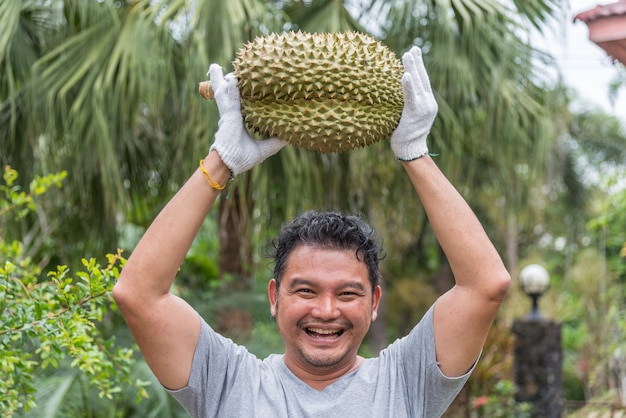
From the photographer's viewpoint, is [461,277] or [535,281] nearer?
[461,277]

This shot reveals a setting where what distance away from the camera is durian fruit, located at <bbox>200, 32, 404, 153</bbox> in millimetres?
1790

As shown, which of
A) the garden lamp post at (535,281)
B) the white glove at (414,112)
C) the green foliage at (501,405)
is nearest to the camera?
the white glove at (414,112)

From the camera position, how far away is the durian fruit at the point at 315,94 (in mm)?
1790

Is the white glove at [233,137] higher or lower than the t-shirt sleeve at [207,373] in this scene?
higher

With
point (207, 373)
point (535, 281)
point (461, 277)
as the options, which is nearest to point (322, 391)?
point (207, 373)

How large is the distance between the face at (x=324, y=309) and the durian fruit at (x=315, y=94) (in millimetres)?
261

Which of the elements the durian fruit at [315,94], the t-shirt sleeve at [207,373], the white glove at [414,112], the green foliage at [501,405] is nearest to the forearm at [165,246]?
the t-shirt sleeve at [207,373]

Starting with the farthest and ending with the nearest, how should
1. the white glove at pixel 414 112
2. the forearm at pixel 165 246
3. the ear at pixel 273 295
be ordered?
the ear at pixel 273 295
the white glove at pixel 414 112
the forearm at pixel 165 246

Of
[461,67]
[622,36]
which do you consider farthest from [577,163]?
[622,36]

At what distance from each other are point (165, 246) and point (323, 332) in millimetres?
351

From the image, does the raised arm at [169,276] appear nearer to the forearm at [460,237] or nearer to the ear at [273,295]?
the ear at [273,295]

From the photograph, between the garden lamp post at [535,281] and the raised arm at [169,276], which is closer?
the raised arm at [169,276]

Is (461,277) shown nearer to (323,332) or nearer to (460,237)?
(460,237)

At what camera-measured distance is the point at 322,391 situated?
171 centimetres
